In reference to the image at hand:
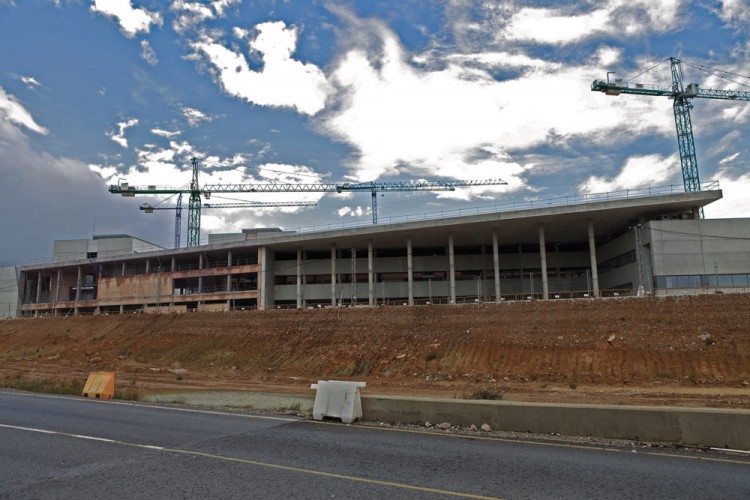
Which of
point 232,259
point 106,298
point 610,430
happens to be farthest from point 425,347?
point 106,298

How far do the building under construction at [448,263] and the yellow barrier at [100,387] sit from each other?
3426 centimetres

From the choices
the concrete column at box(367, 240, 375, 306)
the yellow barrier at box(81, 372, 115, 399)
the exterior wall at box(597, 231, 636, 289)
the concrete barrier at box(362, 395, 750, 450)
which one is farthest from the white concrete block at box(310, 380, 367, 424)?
the concrete column at box(367, 240, 375, 306)

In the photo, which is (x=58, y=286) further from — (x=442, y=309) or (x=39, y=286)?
(x=442, y=309)

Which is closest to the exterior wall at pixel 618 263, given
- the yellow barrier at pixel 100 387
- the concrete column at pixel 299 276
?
the concrete column at pixel 299 276

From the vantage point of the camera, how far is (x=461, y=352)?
37375 millimetres

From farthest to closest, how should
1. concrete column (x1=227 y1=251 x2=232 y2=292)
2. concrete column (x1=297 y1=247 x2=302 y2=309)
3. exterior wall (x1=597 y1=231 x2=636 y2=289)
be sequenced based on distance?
concrete column (x1=227 y1=251 x2=232 y2=292)
concrete column (x1=297 y1=247 x2=302 y2=309)
exterior wall (x1=597 y1=231 x2=636 y2=289)

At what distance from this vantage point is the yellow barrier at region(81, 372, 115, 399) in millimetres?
19891

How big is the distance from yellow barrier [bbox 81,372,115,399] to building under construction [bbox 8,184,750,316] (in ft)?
112

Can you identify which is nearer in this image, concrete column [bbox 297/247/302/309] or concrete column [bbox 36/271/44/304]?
concrete column [bbox 297/247/302/309]

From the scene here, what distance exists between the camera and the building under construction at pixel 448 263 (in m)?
48.1

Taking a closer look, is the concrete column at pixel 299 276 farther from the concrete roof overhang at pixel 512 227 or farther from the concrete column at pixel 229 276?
the concrete column at pixel 229 276

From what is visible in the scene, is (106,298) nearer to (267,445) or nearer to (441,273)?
(441,273)

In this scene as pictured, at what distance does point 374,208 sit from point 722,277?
9000cm

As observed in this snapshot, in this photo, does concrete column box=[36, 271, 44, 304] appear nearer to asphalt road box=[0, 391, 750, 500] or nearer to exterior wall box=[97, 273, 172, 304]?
exterior wall box=[97, 273, 172, 304]
